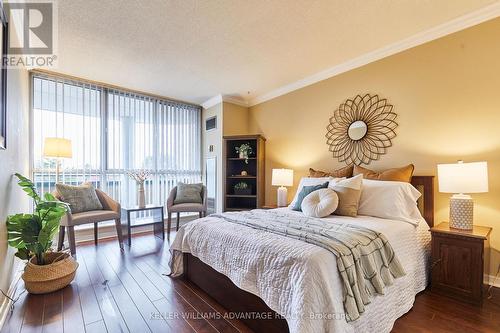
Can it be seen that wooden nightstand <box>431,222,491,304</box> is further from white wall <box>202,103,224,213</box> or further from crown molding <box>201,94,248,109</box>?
crown molding <box>201,94,248,109</box>

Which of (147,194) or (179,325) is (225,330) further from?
(147,194)

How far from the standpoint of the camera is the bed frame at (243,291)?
1.50 meters

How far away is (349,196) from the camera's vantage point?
91.9 inches

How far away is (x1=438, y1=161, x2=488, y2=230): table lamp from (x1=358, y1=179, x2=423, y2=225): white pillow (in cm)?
27

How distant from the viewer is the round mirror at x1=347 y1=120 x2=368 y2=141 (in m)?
3.01

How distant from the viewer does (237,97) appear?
457 centimetres

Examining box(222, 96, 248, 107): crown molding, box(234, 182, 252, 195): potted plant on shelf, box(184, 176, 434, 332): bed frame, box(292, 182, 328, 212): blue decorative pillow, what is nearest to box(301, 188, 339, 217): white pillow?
box(292, 182, 328, 212): blue decorative pillow

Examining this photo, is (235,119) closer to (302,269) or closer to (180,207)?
(180,207)

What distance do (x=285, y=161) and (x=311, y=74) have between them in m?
1.45

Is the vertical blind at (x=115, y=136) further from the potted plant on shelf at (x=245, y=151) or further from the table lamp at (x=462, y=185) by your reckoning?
the table lamp at (x=462, y=185)

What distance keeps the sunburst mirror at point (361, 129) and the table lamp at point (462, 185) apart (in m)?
0.83

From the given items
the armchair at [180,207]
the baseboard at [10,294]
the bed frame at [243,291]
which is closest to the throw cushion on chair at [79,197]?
the baseboard at [10,294]

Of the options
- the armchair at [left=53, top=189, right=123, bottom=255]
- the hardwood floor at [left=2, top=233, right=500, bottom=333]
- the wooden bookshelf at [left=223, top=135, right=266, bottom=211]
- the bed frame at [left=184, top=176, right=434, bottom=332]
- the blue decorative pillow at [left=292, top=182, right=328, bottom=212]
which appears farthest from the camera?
the wooden bookshelf at [left=223, top=135, right=266, bottom=211]

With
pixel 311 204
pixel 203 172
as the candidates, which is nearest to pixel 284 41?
pixel 311 204
